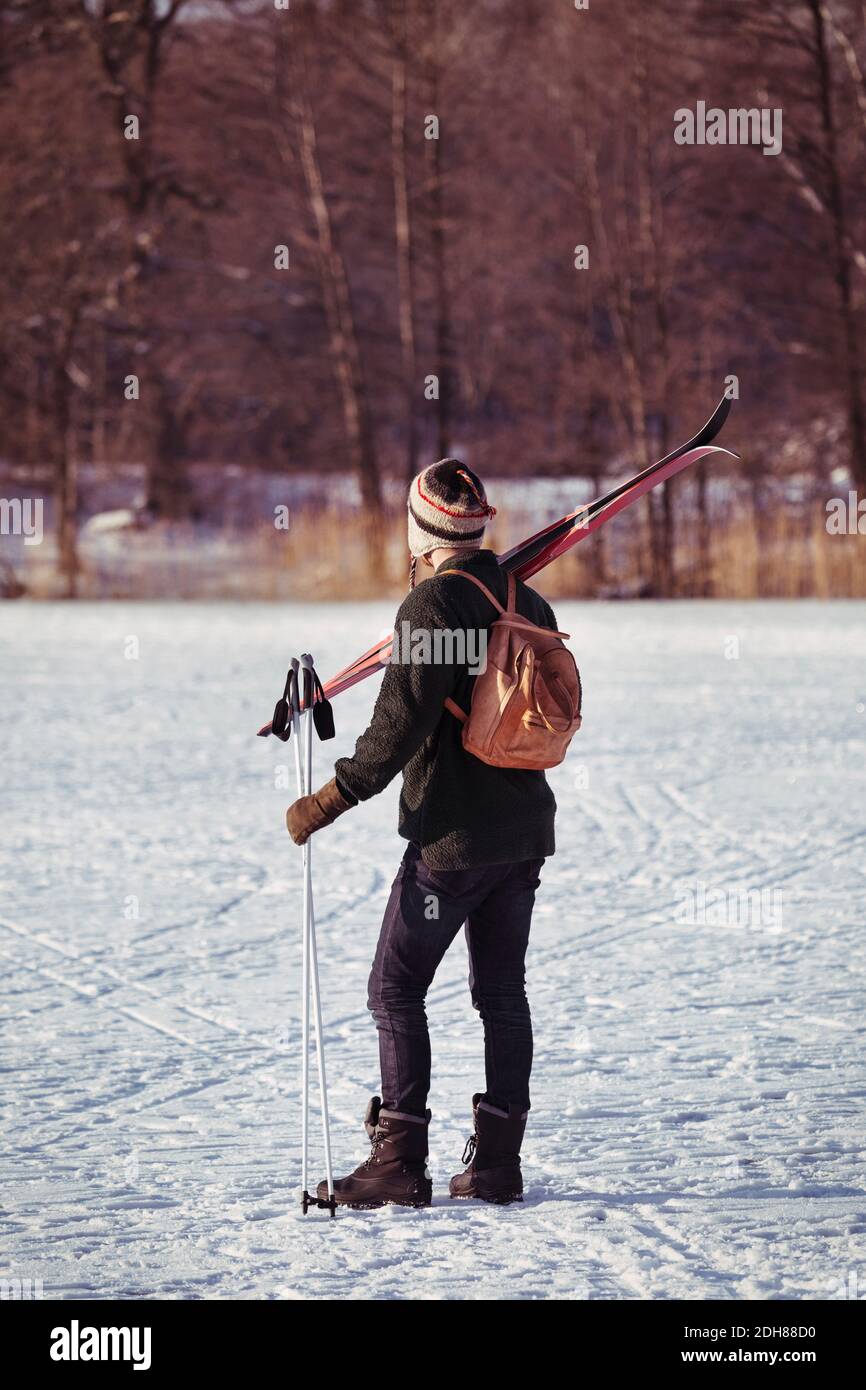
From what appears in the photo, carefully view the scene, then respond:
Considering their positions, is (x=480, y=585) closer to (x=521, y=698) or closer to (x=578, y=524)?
(x=521, y=698)

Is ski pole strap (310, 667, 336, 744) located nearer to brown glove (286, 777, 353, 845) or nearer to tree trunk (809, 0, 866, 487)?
Answer: brown glove (286, 777, 353, 845)

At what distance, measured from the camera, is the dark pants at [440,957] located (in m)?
3.70

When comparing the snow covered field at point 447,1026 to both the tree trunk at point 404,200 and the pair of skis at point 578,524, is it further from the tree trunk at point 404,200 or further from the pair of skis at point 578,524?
the tree trunk at point 404,200

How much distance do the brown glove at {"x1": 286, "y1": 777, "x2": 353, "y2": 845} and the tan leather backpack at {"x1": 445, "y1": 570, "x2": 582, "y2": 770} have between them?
0.92ft

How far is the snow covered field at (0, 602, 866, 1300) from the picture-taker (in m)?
3.62

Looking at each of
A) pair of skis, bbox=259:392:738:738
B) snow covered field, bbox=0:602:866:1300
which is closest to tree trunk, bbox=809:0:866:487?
snow covered field, bbox=0:602:866:1300

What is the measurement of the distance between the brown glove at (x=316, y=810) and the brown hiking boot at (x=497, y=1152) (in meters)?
0.73

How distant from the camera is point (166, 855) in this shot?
25.0 feet

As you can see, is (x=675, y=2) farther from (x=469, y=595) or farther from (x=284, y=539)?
(x=469, y=595)

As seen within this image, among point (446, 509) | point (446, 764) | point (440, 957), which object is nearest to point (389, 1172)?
point (440, 957)

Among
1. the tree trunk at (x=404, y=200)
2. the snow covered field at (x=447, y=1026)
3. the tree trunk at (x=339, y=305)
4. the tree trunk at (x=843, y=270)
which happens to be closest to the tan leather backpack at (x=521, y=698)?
the snow covered field at (x=447, y=1026)

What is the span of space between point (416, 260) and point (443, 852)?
70.6ft

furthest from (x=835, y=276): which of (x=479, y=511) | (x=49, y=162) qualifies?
(x=479, y=511)

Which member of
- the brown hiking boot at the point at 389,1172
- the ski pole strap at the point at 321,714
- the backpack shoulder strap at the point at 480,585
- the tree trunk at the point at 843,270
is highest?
the tree trunk at the point at 843,270
